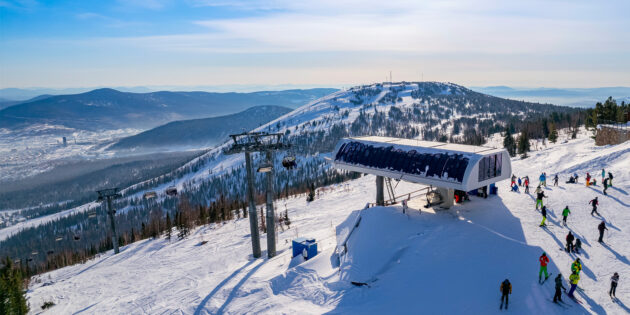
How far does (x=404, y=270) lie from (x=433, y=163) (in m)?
10.1

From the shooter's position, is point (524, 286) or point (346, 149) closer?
point (524, 286)

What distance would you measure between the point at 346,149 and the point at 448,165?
10937mm

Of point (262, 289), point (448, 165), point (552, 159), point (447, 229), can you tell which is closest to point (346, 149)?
point (448, 165)

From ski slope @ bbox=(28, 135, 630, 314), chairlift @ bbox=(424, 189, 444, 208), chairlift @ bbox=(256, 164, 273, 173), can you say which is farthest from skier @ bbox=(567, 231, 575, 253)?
chairlift @ bbox=(256, 164, 273, 173)

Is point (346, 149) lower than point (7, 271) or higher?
higher

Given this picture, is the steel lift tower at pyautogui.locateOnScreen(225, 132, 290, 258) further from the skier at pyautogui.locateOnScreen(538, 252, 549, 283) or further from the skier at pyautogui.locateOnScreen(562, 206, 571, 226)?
the skier at pyautogui.locateOnScreen(562, 206, 571, 226)

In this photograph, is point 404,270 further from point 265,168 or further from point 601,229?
point 265,168

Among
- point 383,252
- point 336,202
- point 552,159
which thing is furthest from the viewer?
point 552,159

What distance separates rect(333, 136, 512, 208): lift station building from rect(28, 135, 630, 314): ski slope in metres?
3.18

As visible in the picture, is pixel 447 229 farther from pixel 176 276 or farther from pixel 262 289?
pixel 176 276

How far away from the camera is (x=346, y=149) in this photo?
121 ft

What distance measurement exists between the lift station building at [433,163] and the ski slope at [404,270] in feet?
10.4

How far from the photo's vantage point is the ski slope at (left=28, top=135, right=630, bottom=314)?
20.8m

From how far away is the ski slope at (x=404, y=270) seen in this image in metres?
20.8
